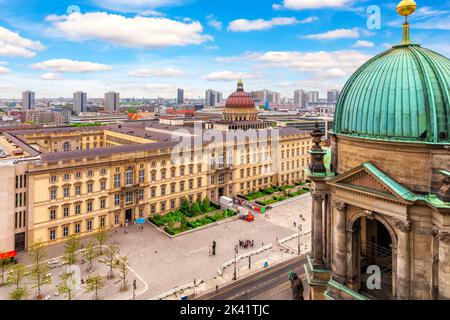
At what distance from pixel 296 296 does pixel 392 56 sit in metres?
24.3

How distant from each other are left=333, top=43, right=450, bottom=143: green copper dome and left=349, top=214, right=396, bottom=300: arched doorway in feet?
22.7

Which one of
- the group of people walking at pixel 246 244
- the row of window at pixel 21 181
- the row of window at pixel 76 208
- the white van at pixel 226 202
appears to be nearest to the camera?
the row of window at pixel 21 181

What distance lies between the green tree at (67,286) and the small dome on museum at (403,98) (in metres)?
49.6

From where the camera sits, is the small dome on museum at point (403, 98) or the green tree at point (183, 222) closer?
the small dome on museum at point (403, 98)

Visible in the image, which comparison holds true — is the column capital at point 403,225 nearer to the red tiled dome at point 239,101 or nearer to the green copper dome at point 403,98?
the green copper dome at point 403,98

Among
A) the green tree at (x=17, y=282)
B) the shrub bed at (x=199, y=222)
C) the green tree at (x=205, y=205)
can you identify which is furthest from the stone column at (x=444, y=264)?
the green tree at (x=205, y=205)

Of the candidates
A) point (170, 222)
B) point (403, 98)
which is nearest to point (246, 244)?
point (170, 222)

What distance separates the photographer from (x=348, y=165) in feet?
98.9

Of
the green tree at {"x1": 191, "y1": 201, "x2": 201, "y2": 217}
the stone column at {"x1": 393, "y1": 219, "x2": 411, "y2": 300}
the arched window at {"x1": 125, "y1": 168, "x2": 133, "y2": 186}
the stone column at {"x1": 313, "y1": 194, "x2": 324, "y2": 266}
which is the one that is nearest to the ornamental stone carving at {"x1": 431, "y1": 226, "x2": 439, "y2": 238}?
the stone column at {"x1": 393, "y1": 219, "x2": 411, "y2": 300}

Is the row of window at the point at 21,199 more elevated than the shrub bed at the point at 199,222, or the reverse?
the row of window at the point at 21,199

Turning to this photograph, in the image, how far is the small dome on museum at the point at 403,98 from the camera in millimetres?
25219

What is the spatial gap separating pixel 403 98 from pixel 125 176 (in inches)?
3030
